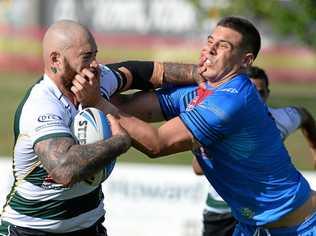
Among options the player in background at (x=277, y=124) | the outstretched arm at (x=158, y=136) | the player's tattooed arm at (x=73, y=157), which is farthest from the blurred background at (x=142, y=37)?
the player's tattooed arm at (x=73, y=157)

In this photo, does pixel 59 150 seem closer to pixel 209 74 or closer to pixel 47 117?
pixel 47 117

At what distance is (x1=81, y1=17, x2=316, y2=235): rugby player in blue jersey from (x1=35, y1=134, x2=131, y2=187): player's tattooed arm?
304 millimetres

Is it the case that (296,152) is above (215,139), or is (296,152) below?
below

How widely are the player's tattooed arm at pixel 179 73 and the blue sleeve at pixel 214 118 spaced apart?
1.02 metres

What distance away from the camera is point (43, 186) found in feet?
18.0

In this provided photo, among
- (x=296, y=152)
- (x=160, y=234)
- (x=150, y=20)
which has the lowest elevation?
(x=150, y=20)

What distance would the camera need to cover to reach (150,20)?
129 ft

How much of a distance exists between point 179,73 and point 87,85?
1.41m

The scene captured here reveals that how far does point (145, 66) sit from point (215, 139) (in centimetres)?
121

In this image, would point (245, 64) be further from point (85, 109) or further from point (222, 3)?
point (222, 3)

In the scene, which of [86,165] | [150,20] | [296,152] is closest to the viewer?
[86,165]

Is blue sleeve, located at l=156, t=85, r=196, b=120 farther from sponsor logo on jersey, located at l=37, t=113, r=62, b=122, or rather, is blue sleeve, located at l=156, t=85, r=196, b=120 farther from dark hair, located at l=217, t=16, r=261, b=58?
sponsor logo on jersey, located at l=37, t=113, r=62, b=122

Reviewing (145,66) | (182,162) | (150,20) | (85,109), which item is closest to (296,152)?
(182,162)

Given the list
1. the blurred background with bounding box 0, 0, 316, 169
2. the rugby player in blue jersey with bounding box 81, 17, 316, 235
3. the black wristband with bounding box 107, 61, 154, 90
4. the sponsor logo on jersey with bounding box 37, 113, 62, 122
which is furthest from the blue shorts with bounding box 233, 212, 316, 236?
the blurred background with bounding box 0, 0, 316, 169
